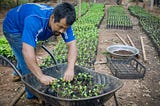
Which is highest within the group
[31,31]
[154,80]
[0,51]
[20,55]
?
[31,31]

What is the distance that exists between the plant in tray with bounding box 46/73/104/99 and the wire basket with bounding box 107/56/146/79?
215 centimetres

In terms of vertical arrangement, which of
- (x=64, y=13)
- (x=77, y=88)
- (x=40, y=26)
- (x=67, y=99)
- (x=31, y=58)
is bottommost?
(x=77, y=88)

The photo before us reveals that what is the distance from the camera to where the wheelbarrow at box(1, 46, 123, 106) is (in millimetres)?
2906

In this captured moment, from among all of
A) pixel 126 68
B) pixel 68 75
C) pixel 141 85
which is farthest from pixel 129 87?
pixel 68 75

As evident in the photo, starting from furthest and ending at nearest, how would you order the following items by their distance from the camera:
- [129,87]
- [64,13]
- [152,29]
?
1. [152,29]
2. [129,87]
3. [64,13]

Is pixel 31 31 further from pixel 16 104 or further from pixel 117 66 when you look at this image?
pixel 117 66

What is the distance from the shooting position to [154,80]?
5734 millimetres

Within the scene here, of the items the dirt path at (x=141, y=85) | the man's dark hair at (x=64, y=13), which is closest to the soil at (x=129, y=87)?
the dirt path at (x=141, y=85)

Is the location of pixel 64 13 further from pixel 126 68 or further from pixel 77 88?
pixel 126 68

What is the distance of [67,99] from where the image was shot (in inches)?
111

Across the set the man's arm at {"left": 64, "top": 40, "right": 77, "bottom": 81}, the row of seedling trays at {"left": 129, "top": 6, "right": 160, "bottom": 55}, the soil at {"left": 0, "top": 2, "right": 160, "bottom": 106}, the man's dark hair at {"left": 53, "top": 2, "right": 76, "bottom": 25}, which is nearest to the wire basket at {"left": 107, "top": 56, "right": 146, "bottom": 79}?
the soil at {"left": 0, "top": 2, "right": 160, "bottom": 106}

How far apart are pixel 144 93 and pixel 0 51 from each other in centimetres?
336

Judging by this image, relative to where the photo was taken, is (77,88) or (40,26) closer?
(40,26)

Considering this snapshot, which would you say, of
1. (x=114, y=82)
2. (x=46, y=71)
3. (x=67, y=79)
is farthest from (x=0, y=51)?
(x=114, y=82)
